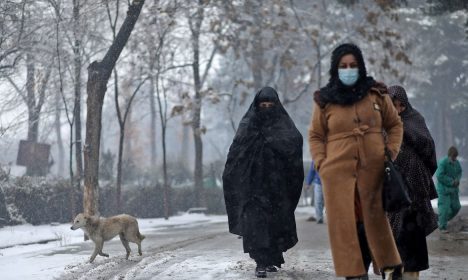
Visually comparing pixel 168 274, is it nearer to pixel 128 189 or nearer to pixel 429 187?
pixel 429 187

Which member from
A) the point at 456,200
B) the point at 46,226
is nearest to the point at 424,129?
the point at 456,200

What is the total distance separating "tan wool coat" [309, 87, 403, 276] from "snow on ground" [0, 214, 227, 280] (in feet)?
12.6

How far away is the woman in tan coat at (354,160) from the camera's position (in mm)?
5367

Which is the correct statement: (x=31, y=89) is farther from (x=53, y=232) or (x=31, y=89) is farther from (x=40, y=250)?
(x=40, y=250)

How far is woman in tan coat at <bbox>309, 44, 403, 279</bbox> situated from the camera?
17.6 ft

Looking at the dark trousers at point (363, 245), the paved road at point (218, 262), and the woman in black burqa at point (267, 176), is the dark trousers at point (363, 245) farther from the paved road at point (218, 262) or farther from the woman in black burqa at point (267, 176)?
the woman in black burqa at point (267, 176)

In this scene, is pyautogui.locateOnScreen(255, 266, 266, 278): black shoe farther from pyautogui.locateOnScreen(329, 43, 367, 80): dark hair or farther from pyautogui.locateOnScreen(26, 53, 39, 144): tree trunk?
pyautogui.locateOnScreen(26, 53, 39, 144): tree trunk

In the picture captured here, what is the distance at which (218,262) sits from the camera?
8.70m

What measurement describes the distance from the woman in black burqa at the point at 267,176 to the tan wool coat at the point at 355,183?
2.41 meters

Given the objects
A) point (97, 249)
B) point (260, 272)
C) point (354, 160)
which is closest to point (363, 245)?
point (354, 160)

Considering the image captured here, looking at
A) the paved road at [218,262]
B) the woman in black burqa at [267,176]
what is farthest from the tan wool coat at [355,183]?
the woman in black burqa at [267,176]

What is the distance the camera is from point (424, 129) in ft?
22.1

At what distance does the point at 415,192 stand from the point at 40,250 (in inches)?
283

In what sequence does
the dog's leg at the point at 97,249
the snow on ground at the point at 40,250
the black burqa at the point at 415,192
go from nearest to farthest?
the black burqa at the point at 415,192
the snow on ground at the point at 40,250
the dog's leg at the point at 97,249
